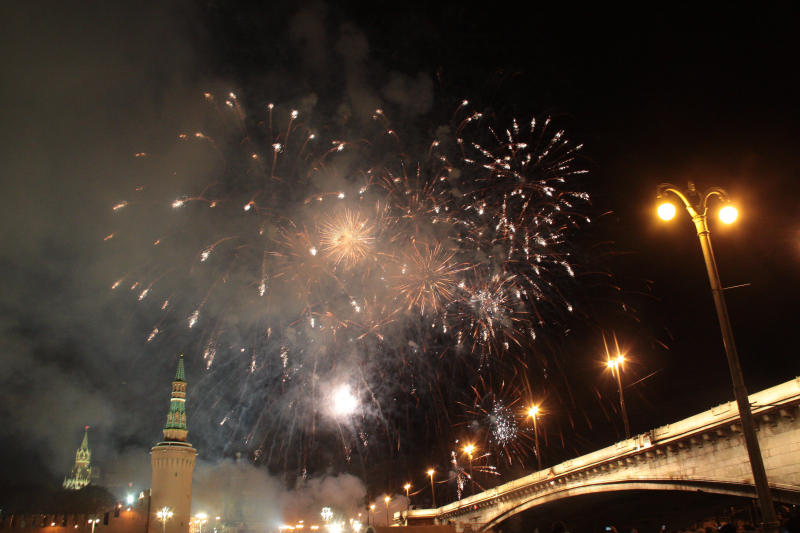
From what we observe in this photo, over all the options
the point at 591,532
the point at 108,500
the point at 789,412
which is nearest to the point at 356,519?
the point at 108,500

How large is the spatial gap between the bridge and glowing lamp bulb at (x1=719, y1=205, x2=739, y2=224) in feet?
42.1

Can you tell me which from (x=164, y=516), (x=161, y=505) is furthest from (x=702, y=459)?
(x=161, y=505)

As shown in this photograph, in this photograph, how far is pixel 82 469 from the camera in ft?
555

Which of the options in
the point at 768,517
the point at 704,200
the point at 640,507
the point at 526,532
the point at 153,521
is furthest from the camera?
the point at 153,521

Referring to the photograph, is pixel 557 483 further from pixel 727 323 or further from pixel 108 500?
pixel 108 500

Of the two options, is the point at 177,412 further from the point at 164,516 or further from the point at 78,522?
the point at 78,522

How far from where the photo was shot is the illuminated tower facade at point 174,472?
8681 centimetres

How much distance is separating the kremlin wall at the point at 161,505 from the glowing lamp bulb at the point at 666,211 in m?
73.0

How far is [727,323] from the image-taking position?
984 cm

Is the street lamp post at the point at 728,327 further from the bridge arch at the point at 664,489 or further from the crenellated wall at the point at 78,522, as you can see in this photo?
the crenellated wall at the point at 78,522

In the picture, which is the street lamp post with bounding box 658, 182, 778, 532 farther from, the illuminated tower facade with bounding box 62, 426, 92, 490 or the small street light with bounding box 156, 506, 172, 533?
the illuminated tower facade with bounding box 62, 426, 92, 490

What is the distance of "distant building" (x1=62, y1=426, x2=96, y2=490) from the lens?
159500 millimetres

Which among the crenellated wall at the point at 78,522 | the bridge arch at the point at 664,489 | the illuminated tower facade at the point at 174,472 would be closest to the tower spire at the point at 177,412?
the illuminated tower facade at the point at 174,472

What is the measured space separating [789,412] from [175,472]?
93.6 meters
